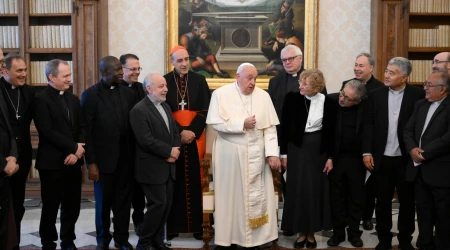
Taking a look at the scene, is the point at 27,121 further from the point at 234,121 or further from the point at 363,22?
the point at 363,22

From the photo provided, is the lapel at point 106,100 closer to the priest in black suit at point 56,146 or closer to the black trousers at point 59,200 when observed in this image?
the priest in black suit at point 56,146

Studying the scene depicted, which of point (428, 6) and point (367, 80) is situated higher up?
point (428, 6)

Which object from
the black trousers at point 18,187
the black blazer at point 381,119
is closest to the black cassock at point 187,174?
the black trousers at point 18,187

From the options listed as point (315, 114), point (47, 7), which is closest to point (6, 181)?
point (315, 114)

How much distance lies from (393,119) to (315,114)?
25.2 inches

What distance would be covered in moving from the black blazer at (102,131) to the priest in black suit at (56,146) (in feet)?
0.34

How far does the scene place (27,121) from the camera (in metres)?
4.57

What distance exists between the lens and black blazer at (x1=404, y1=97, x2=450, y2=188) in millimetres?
4305

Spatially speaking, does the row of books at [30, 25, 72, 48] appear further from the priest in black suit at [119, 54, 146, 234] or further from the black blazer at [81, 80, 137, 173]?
the black blazer at [81, 80, 137, 173]

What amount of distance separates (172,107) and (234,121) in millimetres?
710

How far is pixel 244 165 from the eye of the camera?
185 inches

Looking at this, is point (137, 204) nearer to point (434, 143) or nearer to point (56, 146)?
point (56, 146)

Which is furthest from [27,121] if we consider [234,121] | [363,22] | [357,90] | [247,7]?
[363,22]

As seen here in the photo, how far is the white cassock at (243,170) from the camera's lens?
470 cm
